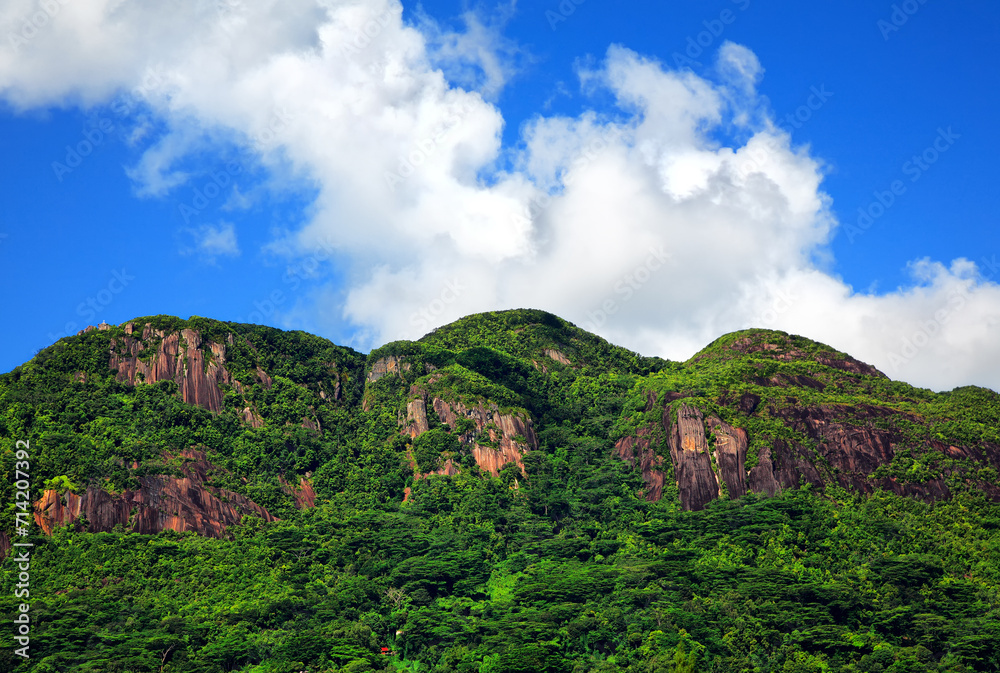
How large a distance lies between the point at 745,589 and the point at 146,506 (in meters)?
62.8

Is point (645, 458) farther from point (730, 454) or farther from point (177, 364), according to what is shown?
point (177, 364)

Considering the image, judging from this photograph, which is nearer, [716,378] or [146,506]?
[146,506]

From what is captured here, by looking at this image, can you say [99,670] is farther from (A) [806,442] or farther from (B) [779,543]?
(A) [806,442]

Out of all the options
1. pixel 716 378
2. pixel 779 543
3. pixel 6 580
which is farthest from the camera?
pixel 716 378

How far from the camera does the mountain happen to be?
90.9m

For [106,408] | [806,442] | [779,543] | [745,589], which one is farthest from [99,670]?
[806,442]

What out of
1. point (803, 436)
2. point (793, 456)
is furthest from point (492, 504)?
point (803, 436)

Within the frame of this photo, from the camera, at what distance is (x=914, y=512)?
10962 centimetres

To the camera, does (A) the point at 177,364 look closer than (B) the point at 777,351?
Yes

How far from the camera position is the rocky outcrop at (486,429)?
131 meters

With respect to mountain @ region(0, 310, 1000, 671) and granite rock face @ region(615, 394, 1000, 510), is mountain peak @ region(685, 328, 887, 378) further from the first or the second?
granite rock face @ region(615, 394, 1000, 510)

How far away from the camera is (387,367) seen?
14962cm

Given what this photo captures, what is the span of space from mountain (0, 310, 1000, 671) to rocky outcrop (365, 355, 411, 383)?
0.36 meters

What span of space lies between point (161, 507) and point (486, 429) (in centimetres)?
4293
